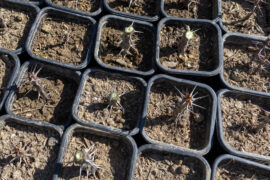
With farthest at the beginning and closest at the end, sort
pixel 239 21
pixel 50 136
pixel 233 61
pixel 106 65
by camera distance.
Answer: pixel 239 21 < pixel 233 61 < pixel 106 65 < pixel 50 136

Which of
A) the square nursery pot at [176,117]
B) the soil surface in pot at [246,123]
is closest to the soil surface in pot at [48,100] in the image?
the square nursery pot at [176,117]

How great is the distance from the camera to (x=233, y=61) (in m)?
1.84

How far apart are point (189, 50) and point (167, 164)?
33.4 inches

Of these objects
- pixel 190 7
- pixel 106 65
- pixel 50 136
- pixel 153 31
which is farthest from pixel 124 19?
pixel 50 136

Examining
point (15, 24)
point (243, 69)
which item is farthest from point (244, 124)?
point (15, 24)

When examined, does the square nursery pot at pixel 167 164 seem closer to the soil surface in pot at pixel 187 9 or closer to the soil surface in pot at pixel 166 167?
the soil surface in pot at pixel 166 167

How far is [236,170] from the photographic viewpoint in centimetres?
153

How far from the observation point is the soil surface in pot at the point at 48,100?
1626 mm

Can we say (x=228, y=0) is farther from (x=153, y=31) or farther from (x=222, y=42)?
(x=153, y=31)

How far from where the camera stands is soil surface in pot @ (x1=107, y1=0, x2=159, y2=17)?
1948 millimetres

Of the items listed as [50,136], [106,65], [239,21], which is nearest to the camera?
[50,136]

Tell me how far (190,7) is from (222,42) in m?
0.44

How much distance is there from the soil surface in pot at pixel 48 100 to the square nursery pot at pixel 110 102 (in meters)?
0.14

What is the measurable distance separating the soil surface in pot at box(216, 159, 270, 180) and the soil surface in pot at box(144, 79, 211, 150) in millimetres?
178
